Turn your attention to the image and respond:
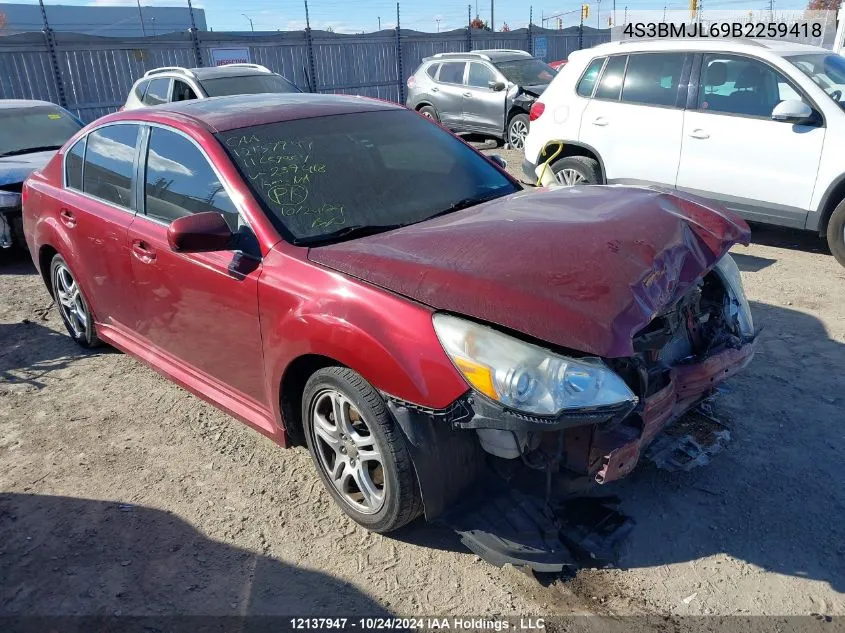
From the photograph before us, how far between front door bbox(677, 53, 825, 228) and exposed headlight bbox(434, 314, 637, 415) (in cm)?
454

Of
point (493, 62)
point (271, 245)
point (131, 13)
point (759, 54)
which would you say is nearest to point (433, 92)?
point (493, 62)

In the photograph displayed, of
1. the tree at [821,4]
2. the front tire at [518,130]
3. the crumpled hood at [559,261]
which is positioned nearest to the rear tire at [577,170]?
the crumpled hood at [559,261]

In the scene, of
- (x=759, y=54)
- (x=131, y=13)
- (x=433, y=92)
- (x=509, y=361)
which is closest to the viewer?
(x=509, y=361)

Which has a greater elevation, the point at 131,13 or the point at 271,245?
the point at 131,13

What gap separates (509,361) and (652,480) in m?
1.29

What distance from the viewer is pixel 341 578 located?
2.70m

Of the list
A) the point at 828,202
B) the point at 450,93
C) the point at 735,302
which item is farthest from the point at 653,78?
the point at 450,93

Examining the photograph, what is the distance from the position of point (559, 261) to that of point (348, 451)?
46.4 inches

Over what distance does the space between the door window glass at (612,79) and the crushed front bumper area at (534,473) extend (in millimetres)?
4873

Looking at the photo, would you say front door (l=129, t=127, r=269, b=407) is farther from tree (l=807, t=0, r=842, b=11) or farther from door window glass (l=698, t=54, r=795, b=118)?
tree (l=807, t=0, r=842, b=11)

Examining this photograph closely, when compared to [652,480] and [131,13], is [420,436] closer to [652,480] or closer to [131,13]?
[652,480]

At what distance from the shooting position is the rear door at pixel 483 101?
12.6 metres

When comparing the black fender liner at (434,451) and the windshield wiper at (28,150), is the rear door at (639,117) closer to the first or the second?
the black fender liner at (434,451)

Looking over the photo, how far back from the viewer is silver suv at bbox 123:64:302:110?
9.75 metres
